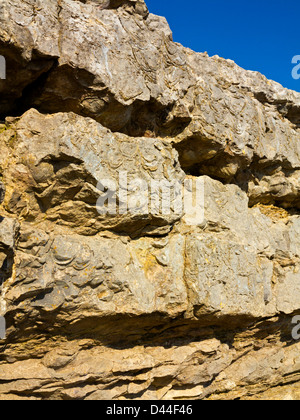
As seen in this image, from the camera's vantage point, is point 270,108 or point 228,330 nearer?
point 228,330

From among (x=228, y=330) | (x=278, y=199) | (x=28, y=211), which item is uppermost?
(x=278, y=199)

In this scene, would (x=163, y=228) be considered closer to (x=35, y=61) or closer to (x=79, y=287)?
(x=79, y=287)

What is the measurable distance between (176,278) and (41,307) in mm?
2041

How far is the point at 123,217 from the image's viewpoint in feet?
17.2

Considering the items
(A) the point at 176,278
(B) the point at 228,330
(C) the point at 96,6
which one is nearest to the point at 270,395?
(B) the point at 228,330

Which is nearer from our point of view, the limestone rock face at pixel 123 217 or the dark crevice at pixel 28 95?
the limestone rock face at pixel 123 217

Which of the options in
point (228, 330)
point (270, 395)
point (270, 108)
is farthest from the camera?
point (270, 108)

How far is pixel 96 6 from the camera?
5.47 metres

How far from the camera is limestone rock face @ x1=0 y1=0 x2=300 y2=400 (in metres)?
4.63

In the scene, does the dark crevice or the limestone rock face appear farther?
the dark crevice

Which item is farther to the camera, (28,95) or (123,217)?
(123,217)

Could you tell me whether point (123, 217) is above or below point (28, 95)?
below

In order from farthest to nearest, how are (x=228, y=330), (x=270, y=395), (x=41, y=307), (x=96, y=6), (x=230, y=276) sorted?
(x=270, y=395) → (x=228, y=330) → (x=230, y=276) → (x=96, y=6) → (x=41, y=307)

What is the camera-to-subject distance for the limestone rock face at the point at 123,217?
15.2 ft
